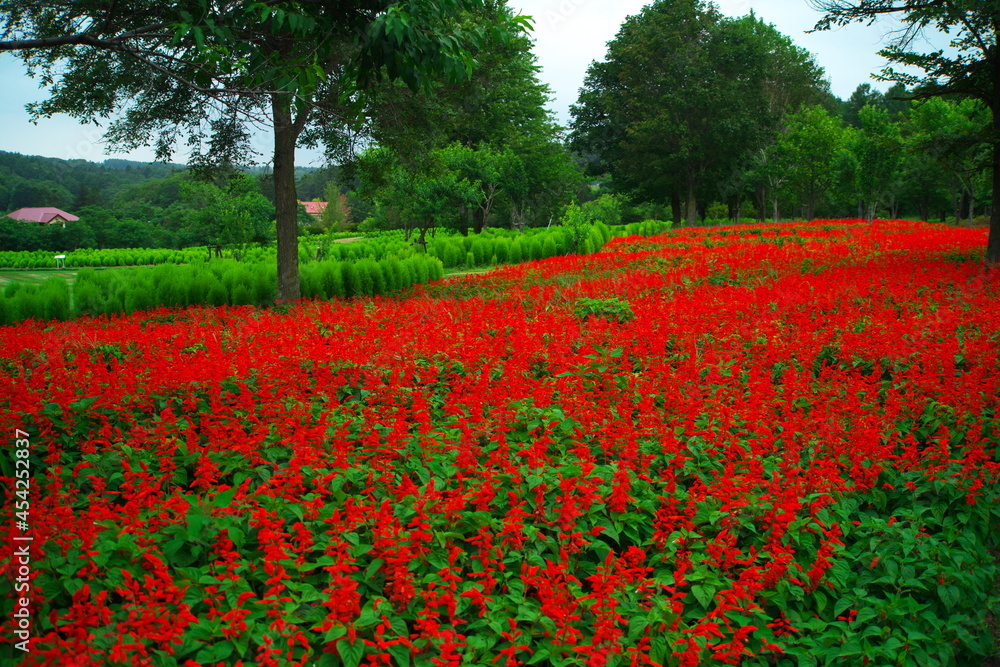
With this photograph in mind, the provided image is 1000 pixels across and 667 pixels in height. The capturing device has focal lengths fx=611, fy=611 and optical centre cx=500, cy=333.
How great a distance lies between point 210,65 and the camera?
5.13 m

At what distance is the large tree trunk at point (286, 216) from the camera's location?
1086 cm

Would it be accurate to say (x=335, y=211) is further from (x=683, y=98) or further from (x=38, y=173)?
(x=38, y=173)

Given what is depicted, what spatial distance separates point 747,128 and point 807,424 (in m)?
31.4

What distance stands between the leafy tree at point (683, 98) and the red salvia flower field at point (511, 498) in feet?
89.7

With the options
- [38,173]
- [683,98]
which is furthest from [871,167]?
[38,173]

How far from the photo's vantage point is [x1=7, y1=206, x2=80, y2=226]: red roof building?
99.5 ft

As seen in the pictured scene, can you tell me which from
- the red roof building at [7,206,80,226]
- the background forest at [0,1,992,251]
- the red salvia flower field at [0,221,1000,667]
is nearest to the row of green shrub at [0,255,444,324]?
the red salvia flower field at [0,221,1000,667]

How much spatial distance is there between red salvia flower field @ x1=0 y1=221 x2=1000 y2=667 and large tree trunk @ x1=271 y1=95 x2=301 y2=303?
4.21 metres

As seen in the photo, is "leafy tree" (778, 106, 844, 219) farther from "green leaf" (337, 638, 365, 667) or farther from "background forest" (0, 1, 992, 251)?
"green leaf" (337, 638, 365, 667)

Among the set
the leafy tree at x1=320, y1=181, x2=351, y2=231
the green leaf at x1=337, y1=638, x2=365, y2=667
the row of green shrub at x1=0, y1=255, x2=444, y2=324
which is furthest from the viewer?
the leafy tree at x1=320, y1=181, x2=351, y2=231

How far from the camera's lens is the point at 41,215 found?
3077 centimetres

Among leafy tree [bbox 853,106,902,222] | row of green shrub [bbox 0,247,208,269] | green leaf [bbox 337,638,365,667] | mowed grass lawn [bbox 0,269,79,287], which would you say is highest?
leafy tree [bbox 853,106,902,222]

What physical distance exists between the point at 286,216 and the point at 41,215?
27.9 meters

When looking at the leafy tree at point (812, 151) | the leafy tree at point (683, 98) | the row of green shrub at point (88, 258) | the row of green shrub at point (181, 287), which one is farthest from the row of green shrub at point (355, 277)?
the leafy tree at point (812, 151)
